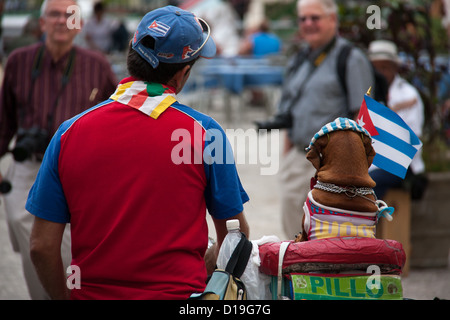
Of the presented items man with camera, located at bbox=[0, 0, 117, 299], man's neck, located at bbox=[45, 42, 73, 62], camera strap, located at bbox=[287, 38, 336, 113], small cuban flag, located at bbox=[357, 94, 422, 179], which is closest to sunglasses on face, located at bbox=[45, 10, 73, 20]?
man with camera, located at bbox=[0, 0, 117, 299]

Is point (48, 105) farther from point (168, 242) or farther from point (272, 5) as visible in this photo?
point (272, 5)

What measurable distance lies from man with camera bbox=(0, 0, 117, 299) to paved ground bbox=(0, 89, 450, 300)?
3.40 ft

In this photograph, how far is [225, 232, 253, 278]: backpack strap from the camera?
7.14 ft

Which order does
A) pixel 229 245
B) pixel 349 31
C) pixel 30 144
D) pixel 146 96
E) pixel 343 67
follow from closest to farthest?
pixel 229 245 → pixel 146 96 → pixel 30 144 → pixel 343 67 → pixel 349 31

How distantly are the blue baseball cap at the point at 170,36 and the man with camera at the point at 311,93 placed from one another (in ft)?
7.95

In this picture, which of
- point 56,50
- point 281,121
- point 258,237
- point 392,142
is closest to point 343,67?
point 281,121

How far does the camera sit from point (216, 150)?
7.56 ft

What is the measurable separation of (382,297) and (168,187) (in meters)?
0.76

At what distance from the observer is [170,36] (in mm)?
2330

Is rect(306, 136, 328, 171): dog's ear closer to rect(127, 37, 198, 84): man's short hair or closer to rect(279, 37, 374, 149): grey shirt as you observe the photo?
rect(127, 37, 198, 84): man's short hair

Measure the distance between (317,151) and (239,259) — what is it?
0.47 meters

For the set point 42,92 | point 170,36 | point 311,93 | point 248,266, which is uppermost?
point 170,36

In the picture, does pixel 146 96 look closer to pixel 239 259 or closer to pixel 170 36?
pixel 170 36
